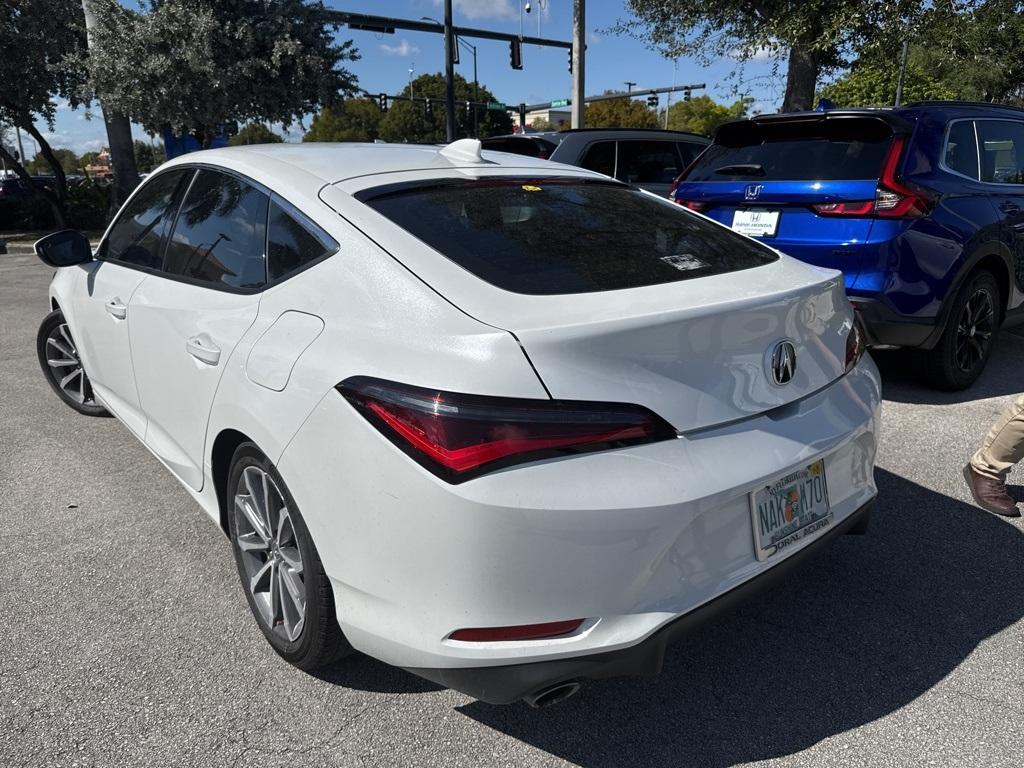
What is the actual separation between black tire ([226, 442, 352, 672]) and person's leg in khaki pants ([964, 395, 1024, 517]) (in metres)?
A: 2.76

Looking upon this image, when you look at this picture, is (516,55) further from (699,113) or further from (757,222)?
(699,113)

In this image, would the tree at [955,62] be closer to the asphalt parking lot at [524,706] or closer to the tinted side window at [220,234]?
the asphalt parking lot at [524,706]

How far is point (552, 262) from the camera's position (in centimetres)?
227

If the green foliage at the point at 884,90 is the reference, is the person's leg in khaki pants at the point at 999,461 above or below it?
below

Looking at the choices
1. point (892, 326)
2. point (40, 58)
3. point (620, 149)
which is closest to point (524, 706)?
point (892, 326)

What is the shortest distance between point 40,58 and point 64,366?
17844mm

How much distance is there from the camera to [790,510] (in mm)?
2184

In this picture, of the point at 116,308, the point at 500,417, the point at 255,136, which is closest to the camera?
the point at 500,417

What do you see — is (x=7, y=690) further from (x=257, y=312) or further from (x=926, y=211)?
(x=926, y=211)

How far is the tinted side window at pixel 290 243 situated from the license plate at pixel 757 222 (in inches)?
127

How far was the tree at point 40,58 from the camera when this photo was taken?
18.5 meters

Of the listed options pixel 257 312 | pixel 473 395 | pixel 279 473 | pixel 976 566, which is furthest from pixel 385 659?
pixel 976 566

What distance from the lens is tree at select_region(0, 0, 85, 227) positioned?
1845cm

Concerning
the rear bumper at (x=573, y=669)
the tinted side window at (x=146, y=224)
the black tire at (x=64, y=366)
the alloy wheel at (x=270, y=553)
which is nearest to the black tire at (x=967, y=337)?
the rear bumper at (x=573, y=669)
